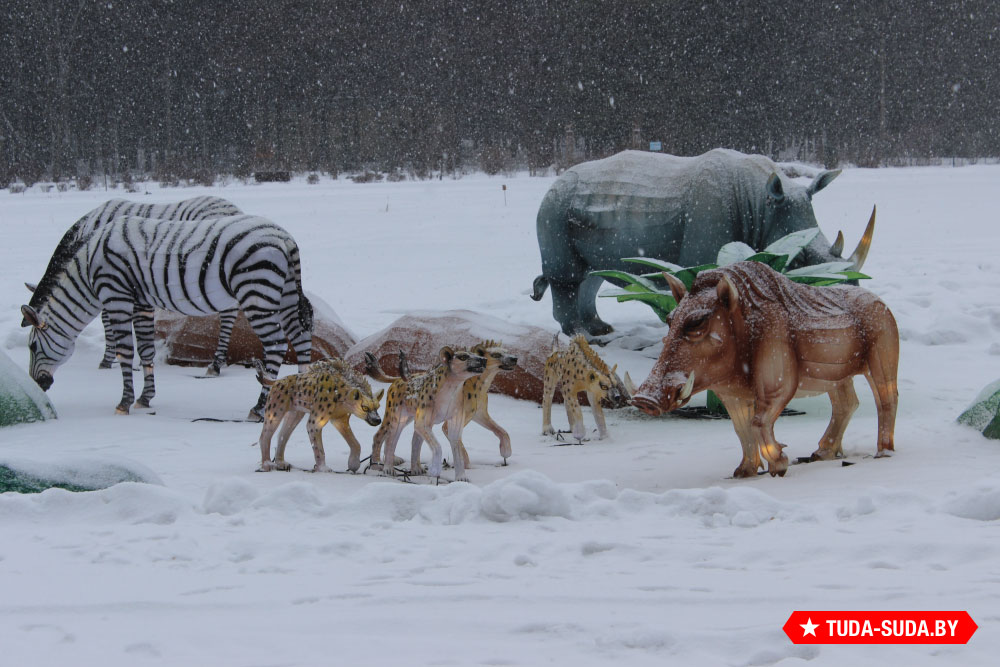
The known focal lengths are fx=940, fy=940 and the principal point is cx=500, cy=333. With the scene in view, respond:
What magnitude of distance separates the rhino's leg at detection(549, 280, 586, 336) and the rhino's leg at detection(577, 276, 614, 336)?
0.05 metres

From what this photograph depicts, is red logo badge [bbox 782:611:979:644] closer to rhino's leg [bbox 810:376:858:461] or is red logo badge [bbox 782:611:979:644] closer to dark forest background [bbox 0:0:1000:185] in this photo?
rhino's leg [bbox 810:376:858:461]

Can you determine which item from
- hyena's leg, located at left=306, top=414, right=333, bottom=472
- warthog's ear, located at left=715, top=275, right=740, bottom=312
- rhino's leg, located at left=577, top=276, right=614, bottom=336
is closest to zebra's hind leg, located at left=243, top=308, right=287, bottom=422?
hyena's leg, located at left=306, top=414, right=333, bottom=472

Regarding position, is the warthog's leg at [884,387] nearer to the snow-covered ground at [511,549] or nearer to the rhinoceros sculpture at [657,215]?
the snow-covered ground at [511,549]

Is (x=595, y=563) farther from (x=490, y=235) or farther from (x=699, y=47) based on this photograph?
(x=699, y=47)

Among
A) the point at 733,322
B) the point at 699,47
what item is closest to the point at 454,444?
the point at 733,322

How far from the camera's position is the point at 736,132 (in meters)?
25.4

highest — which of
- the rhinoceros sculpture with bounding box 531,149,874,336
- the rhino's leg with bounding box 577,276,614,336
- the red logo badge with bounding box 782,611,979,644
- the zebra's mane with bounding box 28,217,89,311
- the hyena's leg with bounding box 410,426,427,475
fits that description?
the rhinoceros sculpture with bounding box 531,149,874,336

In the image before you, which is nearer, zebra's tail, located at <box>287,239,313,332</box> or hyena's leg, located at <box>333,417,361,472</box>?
hyena's leg, located at <box>333,417,361,472</box>

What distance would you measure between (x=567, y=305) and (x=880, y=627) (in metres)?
6.58

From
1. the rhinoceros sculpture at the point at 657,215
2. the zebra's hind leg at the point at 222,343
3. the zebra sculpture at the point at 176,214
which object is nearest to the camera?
the rhinoceros sculpture at the point at 657,215

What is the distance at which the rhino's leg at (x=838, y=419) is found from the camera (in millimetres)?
4527

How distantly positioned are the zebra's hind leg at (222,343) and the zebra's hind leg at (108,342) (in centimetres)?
81

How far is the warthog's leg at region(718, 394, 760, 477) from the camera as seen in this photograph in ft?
14.2

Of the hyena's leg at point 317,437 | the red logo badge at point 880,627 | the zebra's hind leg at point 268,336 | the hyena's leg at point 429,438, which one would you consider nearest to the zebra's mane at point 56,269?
the zebra's hind leg at point 268,336
